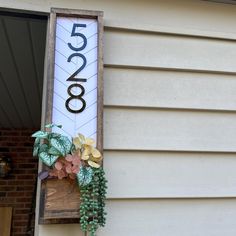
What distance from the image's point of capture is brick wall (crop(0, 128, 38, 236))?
3.75m

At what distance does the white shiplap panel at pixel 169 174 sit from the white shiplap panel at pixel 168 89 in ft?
0.73

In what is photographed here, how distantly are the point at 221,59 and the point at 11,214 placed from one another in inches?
118

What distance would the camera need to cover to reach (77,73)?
1.38 metres

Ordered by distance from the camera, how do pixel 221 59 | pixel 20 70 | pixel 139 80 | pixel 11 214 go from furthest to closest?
1. pixel 11 214
2. pixel 20 70
3. pixel 221 59
4. pixel 139 80

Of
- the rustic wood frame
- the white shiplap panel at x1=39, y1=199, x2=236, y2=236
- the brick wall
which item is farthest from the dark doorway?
the white shiplap panel at x1=39, y1=199, x2=236, y2=236

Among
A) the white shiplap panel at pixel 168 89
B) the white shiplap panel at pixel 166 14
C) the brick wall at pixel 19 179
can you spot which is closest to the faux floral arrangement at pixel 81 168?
the white shiplap panel at pixel 168 89

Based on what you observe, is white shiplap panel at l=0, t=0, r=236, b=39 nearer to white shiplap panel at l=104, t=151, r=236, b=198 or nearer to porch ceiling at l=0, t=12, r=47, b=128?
porch ceiling at l=0, t=12, r=47, b=128

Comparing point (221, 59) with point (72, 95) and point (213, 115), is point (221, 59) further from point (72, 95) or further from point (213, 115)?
point (72, 95)

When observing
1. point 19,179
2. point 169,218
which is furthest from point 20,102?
point 169,218

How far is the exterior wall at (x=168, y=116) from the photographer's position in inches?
55.2

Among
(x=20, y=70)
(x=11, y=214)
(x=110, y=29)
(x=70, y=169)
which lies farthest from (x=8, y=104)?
(x=70, y=169)

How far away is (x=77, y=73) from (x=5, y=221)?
283 cm

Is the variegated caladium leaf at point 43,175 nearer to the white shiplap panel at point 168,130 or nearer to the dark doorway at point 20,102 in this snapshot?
the white shiplap panel at point 168,130

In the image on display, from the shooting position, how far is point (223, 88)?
1.58 m
